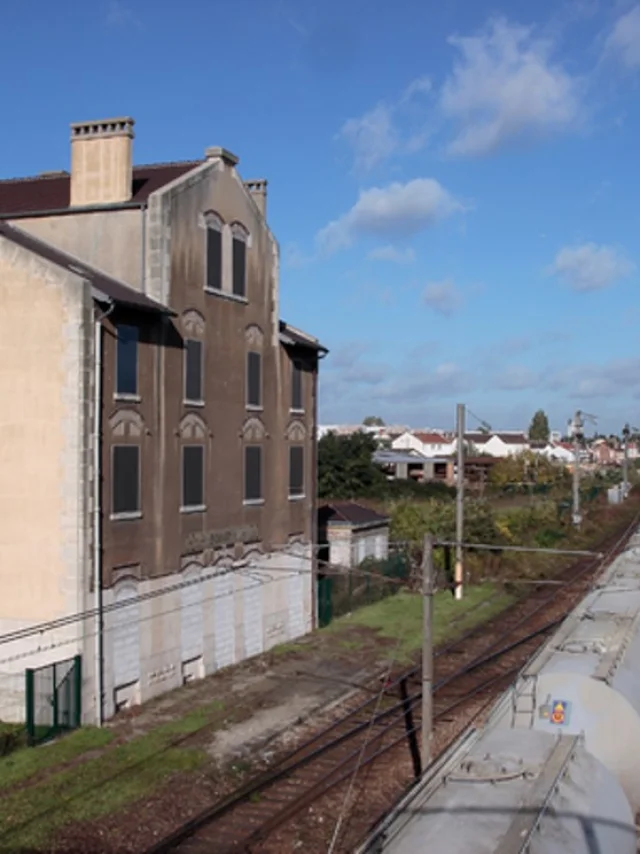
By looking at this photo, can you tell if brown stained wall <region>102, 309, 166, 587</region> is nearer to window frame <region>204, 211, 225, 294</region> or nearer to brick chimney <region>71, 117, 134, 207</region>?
window frame <region>204, 211, 225, 294</region>

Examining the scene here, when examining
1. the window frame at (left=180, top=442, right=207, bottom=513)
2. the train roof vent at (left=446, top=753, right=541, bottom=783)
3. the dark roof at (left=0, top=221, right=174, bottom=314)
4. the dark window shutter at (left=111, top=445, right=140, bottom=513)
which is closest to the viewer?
the train roof vent at (left=446, top=753, right=541, bottom=783)

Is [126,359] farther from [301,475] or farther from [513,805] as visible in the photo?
[513,805]

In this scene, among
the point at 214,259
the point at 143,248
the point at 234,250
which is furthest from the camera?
the point at 234,250

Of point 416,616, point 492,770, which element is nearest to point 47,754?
point 492,770

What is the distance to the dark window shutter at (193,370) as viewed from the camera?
29.0 m

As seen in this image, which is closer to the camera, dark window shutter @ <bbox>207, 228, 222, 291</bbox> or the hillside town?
dark window shutter @ <bbox>207, 228, 222, 291</bbox>

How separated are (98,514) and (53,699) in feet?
15.5

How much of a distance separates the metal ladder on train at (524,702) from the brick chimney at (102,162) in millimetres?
19178

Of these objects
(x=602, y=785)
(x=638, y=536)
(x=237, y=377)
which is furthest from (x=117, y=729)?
(x=638, y=536)

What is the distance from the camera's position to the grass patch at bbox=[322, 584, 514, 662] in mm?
35094

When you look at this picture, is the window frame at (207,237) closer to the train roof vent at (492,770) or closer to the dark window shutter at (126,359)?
the dark window shutter at (126,359)

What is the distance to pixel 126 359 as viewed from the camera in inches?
1032

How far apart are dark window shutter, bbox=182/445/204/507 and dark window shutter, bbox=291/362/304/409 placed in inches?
262

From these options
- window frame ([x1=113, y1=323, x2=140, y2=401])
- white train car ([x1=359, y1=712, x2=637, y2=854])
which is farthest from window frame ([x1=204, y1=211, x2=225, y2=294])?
white train car ([x1=359, y1=712, x2=637, y2=854])
